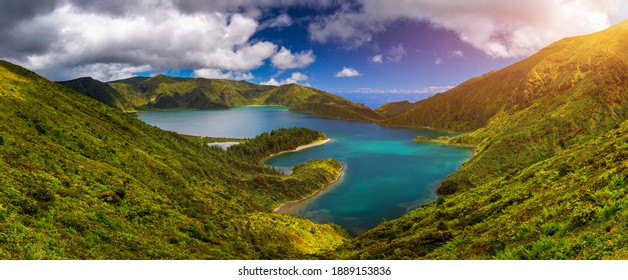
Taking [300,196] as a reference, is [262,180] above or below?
above

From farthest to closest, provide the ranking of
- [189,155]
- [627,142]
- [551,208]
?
[189,155]
[627,142]
[551,208]

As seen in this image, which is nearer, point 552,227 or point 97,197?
point 552,227

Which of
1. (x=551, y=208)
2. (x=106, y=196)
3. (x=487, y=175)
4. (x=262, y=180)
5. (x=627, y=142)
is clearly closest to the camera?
(x=551, y=208)

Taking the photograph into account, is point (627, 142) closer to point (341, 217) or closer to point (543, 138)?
point (341, 217)

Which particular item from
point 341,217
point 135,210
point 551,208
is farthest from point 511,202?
point 341,217

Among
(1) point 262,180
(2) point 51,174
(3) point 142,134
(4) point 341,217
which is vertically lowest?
(4) point 341,217

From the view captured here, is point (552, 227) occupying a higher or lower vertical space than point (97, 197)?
lower

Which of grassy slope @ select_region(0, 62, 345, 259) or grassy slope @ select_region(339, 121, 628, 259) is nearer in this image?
grassy slope @ select_region(339, 121, 628, 259)

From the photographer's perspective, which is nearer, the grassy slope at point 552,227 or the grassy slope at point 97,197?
the grassy slope at point 552,227
